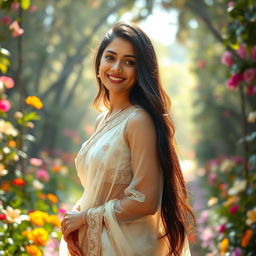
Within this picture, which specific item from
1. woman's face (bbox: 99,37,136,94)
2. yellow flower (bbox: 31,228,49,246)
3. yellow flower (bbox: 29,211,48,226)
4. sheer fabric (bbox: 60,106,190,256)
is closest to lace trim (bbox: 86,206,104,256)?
sheer fabric (bbox: 60,106,190,256)

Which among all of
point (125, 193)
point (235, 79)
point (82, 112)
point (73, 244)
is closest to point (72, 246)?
point (73, 244)

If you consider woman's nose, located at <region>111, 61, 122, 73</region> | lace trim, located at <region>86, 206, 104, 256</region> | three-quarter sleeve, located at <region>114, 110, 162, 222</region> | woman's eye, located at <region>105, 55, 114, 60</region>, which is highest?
woman's eye, located at <region>105, 55, 114, 60</region>

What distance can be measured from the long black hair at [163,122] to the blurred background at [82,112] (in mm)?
221

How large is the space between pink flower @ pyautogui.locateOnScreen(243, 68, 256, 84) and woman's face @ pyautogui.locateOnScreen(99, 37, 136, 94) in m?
2.29

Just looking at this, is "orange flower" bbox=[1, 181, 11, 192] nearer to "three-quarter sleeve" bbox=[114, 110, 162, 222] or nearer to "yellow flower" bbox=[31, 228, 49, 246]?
"yellow flower" bbox=[31, 228, 49, 246]

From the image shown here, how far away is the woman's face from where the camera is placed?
2377 mm

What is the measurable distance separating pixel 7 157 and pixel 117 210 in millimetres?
2007

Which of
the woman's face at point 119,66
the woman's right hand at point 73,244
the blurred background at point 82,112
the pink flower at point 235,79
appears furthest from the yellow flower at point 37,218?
the pink flower at point 235,79

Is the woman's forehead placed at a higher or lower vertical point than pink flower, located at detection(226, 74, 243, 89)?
lower

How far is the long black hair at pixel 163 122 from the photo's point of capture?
232 centimetres

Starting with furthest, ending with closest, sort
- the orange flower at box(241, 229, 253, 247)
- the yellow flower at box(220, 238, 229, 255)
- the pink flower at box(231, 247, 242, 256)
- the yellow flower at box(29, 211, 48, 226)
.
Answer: the yellow flower at box(220, 238, 229, 255) < the pink flower at box(231, 247, 242, 256) < the orange flower at box(241, 229, 253, 247) < the yellow flower at box(29, 211, 48, 226)

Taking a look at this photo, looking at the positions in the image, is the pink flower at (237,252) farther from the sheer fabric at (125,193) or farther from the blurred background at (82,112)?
the sheer fabric at (125,193)

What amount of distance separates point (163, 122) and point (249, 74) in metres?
2.41

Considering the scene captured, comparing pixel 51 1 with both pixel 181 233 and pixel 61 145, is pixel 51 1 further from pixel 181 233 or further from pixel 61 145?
pixel 181 233
